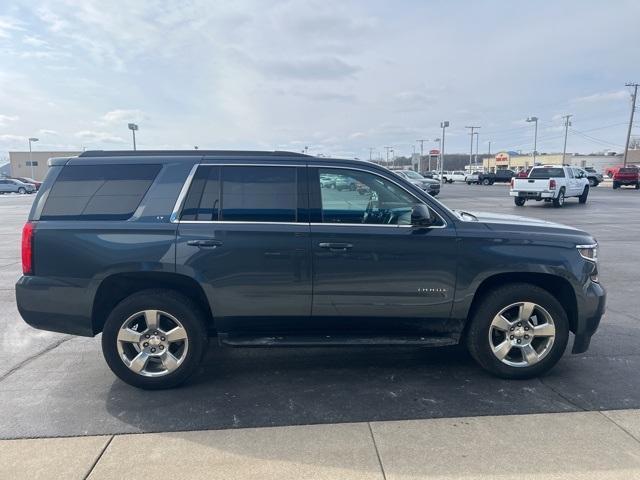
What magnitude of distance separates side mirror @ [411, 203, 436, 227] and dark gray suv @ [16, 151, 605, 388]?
0.01 m

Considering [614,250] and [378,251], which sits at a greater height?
[378,251]

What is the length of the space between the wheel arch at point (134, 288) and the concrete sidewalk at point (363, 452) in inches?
41.9

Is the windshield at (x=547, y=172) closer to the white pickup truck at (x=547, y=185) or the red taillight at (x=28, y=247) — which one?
the white pickup truck at (x=547, y=185)

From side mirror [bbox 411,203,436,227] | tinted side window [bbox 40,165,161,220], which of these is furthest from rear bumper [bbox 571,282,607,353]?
tinted side window [bbox 40,165,161,220]

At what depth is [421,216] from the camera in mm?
3723

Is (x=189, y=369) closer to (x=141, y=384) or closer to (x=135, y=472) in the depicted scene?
(x=141, y=384)

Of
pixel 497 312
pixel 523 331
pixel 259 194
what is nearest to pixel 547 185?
pixel 523 331

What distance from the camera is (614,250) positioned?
10312 mm

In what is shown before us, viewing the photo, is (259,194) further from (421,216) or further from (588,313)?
(588,313)

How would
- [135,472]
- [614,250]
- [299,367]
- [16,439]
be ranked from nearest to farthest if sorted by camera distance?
[135,472], [16,439], [299,367], [614,250]

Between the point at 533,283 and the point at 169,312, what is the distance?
311cm

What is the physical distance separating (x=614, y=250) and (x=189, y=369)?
10.0 m

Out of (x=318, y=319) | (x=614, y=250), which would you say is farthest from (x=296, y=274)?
(x=614, y=250)

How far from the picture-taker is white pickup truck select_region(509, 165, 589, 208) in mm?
21047
